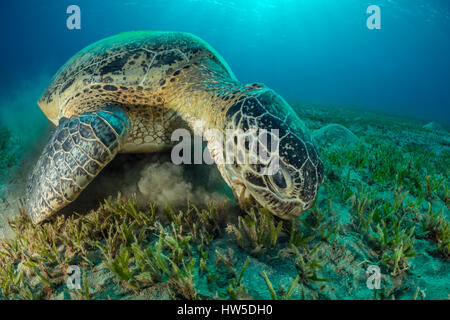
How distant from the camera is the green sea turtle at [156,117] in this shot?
1.65 metres

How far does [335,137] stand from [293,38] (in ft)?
399

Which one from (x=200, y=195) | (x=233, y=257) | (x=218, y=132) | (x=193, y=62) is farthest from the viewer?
(x=193, y=62)

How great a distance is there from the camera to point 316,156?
1662 mm

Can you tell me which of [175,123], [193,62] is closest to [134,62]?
[193,62]

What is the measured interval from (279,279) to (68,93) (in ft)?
10.7

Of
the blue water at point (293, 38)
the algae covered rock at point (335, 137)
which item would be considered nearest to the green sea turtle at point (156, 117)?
the algae covered rock at point (335, 137)

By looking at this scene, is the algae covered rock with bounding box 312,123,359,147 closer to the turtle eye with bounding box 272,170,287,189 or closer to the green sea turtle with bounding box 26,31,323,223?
the green sea turtle with bounding box 26,31,323,223

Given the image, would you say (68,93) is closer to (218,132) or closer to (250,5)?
(218,132)

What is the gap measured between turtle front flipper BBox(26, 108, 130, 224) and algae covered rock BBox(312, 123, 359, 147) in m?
4.26

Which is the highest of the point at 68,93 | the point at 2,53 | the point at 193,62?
the point at 2,53

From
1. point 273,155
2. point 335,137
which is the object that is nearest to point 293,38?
point 335,137

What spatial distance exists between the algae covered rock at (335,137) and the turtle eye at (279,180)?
3785mm

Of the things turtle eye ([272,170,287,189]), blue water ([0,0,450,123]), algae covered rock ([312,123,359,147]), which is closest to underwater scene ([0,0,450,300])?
turtle eye ([272,170,287,189])

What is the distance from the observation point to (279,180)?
1.59m
